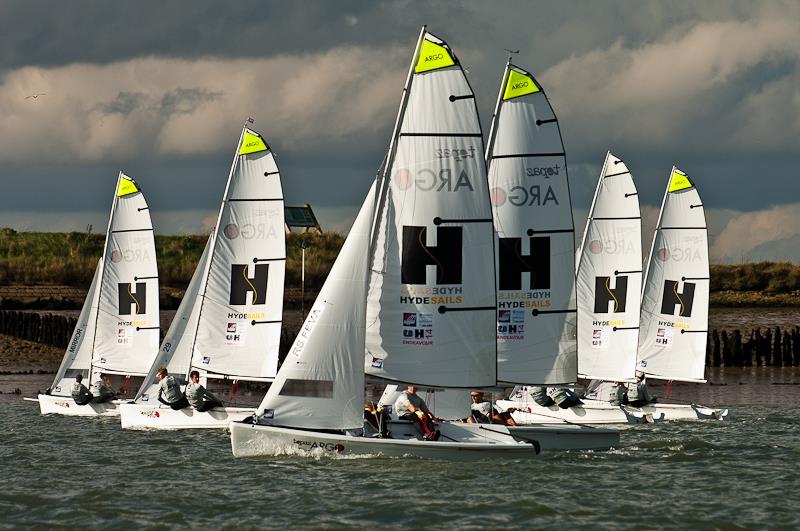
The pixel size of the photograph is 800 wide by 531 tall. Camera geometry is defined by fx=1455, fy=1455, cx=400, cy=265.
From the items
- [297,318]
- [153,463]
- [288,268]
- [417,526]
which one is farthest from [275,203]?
[288,268]

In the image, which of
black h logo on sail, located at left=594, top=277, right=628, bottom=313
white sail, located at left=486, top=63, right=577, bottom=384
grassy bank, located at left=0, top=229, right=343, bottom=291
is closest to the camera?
white sail, located at left=486, top=63, right=577, bottom=384

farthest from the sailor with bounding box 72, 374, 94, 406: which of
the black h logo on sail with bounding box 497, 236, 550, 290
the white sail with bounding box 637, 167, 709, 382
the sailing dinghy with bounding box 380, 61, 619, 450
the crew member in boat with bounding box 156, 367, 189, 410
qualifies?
the white sail with bounding box 637, 167, 709, 382

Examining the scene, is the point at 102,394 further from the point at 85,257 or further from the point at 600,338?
the point at 85,257

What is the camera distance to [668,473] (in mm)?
29656

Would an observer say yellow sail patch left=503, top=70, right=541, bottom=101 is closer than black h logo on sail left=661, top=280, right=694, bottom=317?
Yes

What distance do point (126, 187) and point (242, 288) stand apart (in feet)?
22.9

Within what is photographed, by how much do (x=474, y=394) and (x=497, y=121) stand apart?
708 centimetres

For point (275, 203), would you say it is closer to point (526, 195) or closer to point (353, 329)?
point (526, 195)

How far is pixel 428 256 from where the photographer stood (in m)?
30.3

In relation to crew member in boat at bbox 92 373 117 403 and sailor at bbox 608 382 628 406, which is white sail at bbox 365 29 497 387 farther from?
crew member in boat at bbox 92 373 117 403

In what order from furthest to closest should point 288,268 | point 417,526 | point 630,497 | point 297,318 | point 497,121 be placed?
point 288,268 < point 297,318 < point 497,121 < point 630,497 < point 417,526

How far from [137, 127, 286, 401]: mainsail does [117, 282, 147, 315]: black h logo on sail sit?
4928 mm

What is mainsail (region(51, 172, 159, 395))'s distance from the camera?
45.6m

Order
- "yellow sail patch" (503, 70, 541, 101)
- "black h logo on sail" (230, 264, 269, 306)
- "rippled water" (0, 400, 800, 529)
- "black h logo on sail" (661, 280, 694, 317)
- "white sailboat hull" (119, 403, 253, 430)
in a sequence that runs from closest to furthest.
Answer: "rippled water" (0, 400, 800, 529) < "yellow sail patch" (503, 70, 541, 101) < "white sailboat hull" (119, 403, 253, 430) < "black h logo on sail" (230, 264, 269, 306) < "black h logo on sail" (661, 280, 694, 317)
